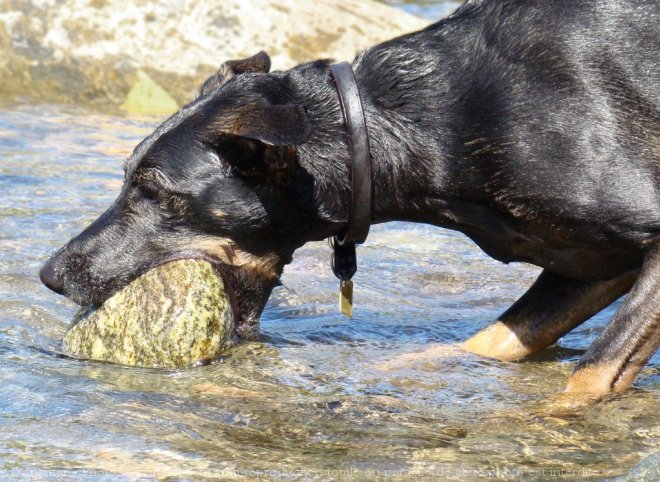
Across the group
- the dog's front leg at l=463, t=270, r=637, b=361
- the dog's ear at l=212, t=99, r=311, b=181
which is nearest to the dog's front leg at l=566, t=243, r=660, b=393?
the dog's front leg at l=463, t=270, r=637, b=361

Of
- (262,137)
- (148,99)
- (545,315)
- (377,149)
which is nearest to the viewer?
(262,137)

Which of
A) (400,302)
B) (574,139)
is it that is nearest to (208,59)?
(400,302)

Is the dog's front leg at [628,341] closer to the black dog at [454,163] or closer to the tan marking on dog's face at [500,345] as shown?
the black dog at [454,163]

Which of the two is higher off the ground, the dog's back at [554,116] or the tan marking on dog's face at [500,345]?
the dog's back at [554,116]

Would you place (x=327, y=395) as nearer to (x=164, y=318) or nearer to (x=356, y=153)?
(x=164, y=318)

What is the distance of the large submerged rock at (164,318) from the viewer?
5.48 m

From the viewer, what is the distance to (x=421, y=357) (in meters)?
6.23

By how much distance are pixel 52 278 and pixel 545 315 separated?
8.96 feet

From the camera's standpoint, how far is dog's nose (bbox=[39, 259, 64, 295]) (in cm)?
568

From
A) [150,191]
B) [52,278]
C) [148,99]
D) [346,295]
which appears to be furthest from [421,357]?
[148,99]

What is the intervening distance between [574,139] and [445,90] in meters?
0.71

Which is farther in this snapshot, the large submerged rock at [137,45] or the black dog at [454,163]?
the large submerged rock at [137,45]

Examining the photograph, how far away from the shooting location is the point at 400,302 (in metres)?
7.27

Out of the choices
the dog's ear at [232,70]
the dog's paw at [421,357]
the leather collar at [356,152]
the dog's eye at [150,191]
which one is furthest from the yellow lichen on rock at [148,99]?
the leather collar at [356,152]
